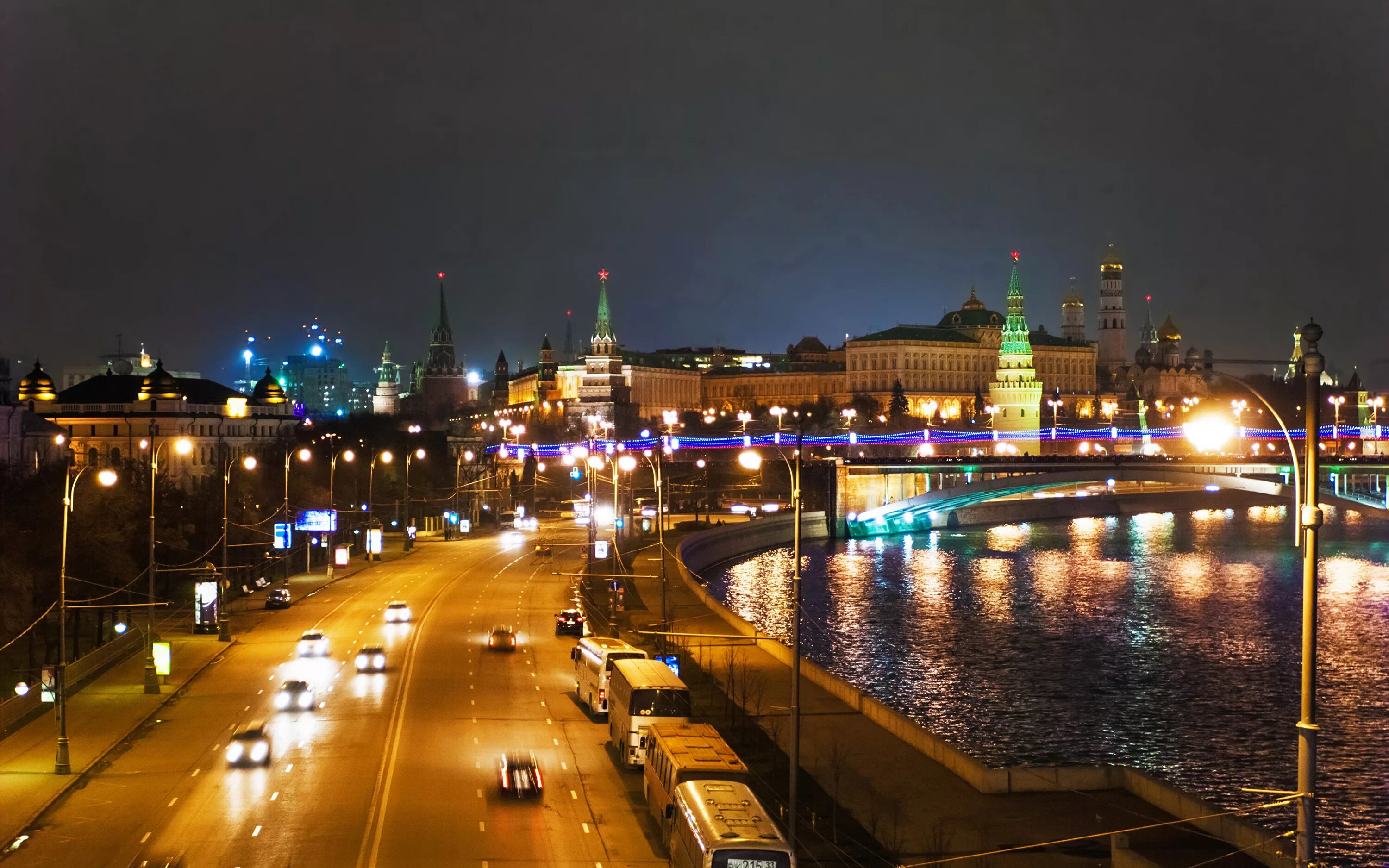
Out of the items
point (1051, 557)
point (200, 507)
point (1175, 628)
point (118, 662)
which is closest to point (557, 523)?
point (1051, 557)

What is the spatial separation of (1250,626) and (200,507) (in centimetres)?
4115

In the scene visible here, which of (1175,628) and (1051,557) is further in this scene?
(1051,557)

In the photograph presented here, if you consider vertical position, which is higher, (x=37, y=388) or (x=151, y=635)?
(x=37, y=388)

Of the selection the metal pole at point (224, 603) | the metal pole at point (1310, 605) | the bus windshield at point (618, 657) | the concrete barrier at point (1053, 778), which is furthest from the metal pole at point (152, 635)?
the metal pole at point (1310, 605)

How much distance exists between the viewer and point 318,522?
58594mm

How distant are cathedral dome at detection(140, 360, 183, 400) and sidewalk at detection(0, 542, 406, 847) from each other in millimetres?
6407

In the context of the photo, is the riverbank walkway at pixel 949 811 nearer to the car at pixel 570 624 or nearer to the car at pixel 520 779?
the car at pixel 520 779

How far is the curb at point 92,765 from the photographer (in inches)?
878

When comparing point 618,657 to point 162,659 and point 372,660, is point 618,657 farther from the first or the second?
point 162,659

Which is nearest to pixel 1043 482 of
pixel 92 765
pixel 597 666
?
pixel 597 666

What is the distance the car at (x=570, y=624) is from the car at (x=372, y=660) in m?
6.51

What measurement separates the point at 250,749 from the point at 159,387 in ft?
21.6

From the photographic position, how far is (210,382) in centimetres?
11669

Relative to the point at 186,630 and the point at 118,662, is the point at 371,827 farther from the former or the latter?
the point at 186,630
